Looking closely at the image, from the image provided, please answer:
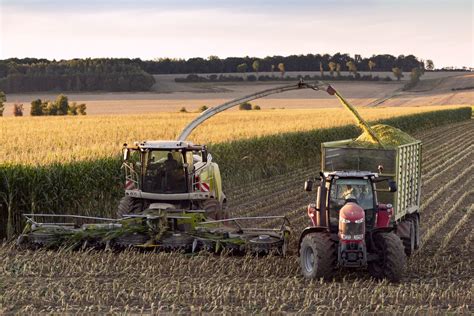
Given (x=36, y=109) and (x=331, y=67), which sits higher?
(x=331, y=67)

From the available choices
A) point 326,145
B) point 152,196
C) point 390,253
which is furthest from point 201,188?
point 390,253

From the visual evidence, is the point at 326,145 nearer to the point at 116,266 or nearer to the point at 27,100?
the point at 116,266

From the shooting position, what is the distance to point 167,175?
592 inches

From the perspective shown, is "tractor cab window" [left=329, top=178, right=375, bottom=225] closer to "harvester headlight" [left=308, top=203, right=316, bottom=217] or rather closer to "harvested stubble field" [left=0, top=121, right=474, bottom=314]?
"harvester headlight" [left=308, top=203, right=316, bottom=217]

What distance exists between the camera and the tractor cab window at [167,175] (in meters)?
15.0

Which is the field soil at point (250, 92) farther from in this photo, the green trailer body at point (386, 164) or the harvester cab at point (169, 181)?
the green trailer body at point (386, 164)

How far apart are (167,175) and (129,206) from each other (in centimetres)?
90

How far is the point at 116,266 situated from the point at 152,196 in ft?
9.55

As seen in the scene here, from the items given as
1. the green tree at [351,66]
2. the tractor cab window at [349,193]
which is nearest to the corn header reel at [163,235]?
the tractor cab window at [349,193]

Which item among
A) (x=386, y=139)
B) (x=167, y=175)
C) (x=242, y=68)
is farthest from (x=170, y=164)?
(x=242, y=68)

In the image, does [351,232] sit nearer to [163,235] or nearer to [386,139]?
[163,235]

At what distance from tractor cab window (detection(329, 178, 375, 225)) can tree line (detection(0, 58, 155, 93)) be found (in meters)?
67.4

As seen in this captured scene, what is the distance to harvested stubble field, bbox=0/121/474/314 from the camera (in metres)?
9.69

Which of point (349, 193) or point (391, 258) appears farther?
point (349, 193)
